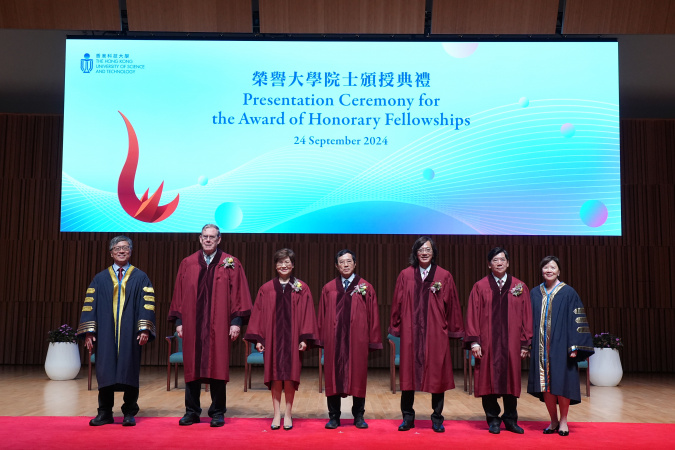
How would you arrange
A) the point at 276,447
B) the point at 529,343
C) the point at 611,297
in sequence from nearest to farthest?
→ the point at 276,447 → the point at 529,343 → the point at 611,297

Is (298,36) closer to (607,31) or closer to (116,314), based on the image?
(607,31)

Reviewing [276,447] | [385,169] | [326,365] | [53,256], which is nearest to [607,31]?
[385,169]

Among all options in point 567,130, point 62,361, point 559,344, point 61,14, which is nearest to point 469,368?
point 559,344

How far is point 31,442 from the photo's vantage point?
3.71 metres

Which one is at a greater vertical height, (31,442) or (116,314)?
(116,314)

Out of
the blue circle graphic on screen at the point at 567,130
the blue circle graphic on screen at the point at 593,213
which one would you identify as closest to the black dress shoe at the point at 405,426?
the blue circle graphic on screen at the point at 593,213

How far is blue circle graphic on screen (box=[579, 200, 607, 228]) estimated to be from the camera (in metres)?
6.46

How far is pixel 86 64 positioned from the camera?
6.64 m

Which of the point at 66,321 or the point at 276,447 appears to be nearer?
the point at 276,447

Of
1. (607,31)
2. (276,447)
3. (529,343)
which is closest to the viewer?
(276,447)

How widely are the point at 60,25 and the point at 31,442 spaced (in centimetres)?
445

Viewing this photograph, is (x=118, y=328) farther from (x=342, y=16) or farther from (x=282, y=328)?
(x=342, y=16)

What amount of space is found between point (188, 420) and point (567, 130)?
4.51 m

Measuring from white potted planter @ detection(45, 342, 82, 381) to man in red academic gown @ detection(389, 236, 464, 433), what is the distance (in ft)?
13.5
